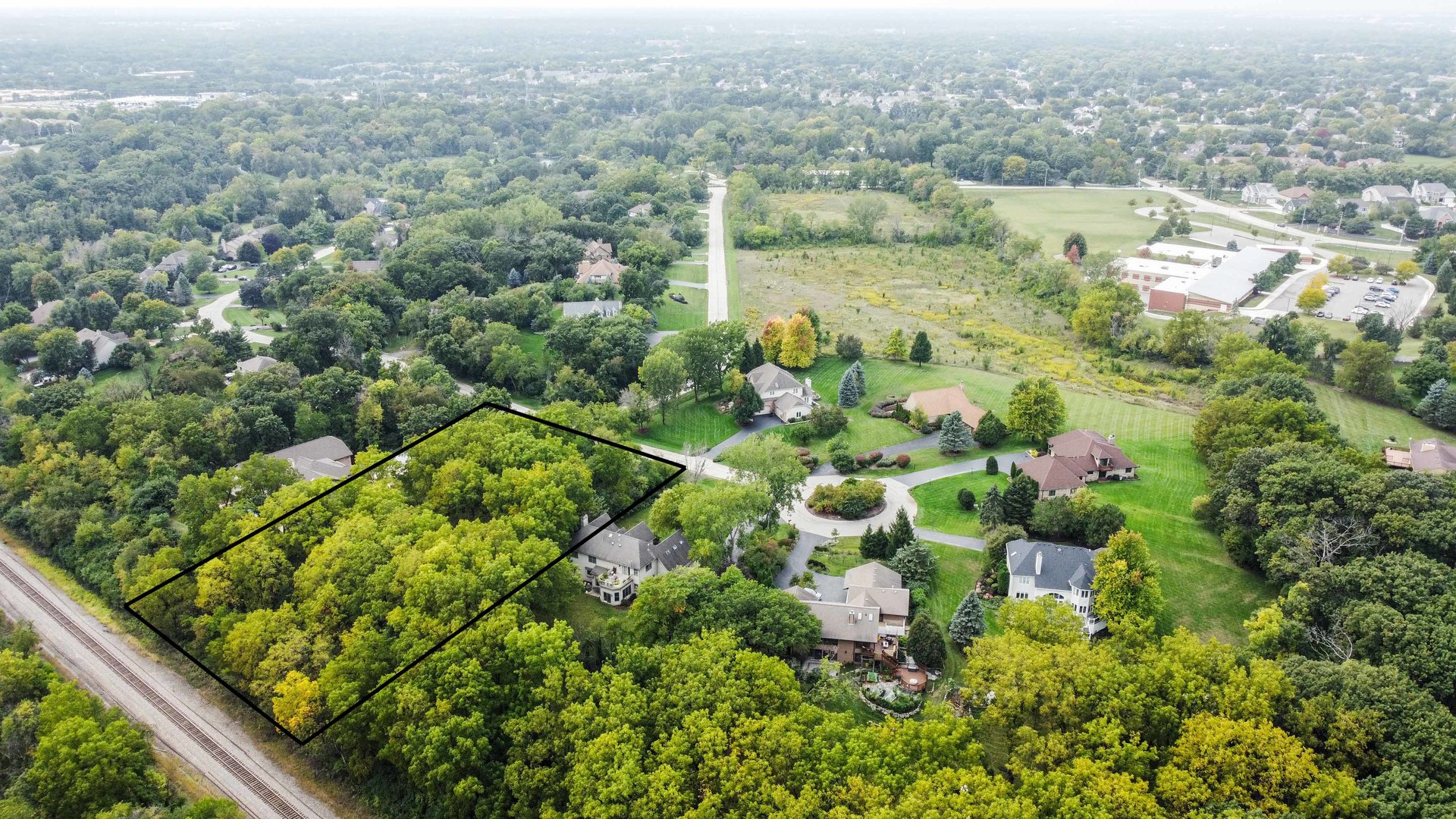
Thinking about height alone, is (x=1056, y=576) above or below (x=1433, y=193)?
below

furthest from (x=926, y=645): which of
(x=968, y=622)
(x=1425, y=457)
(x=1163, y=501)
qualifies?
(x=1425, y=457)

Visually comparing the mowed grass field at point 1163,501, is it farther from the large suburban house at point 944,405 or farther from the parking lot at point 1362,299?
the parking lot at point 1362,299

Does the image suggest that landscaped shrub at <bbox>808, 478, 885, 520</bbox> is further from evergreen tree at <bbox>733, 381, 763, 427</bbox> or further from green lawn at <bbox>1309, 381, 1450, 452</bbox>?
green lawn at <bbox>1309, 381, 1450, 452</bbox>

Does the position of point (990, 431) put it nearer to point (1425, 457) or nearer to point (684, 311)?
point (1425, 457)

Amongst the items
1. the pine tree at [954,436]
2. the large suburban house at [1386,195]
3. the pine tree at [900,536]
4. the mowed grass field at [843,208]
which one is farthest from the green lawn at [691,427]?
the large suburban house at [1386,195]

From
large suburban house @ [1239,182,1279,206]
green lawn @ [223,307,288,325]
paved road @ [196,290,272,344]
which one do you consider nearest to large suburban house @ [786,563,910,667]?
paved road @ [196,290,272,344]

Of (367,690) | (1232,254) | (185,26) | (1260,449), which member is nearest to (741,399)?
(1260,449)
